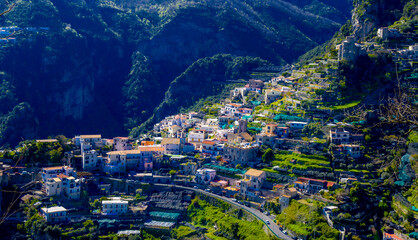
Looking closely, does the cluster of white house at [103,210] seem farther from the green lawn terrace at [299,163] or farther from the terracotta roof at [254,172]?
the green lawn terrace at [299,163]

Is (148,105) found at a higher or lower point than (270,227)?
higher

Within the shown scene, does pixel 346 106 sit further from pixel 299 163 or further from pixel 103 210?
pixel 103 210

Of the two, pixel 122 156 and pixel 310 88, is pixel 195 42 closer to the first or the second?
pixel 310 88

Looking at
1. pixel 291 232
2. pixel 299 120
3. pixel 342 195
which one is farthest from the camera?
pixel 299 120

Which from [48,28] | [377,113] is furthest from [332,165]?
[48,28]

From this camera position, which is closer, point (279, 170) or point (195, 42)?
point (279, 170)

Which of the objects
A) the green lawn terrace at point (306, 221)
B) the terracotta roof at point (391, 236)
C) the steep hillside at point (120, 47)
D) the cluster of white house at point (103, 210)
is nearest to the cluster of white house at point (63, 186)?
the cluster of white house at point (103, 210)

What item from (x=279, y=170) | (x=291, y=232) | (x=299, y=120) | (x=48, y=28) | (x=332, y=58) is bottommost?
(x=291, y=232)

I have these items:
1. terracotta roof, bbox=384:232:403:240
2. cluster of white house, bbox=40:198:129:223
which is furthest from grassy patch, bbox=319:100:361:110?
cluster of white house, bbox=40:198:129:223

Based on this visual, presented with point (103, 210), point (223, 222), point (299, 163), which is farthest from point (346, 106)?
point (103, 210)
